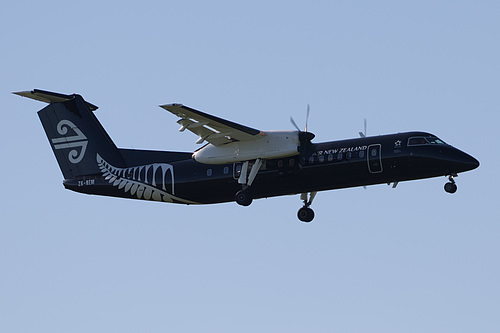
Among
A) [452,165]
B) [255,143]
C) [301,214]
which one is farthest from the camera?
[301,214]

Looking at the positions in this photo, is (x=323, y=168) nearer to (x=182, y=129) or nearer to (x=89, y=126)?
(x=182, y=129)

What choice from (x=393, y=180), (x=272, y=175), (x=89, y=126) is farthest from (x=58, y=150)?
(x=393, y=180)

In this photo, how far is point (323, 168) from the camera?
97.9ft

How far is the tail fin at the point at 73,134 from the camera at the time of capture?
3416cm

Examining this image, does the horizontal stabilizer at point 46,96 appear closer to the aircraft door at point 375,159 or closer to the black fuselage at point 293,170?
the black fuselage at point 293,170

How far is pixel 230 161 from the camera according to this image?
1218 inches

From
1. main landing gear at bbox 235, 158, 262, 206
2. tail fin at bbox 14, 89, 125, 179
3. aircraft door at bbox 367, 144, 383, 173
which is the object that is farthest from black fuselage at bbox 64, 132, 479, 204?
tail fin at bbox 14, 89, 125, 179

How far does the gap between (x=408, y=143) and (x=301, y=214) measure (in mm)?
5508

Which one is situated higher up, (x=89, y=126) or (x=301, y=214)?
(x=89, y=126)

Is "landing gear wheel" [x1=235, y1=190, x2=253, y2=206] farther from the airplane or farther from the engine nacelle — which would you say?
the engine nacelle

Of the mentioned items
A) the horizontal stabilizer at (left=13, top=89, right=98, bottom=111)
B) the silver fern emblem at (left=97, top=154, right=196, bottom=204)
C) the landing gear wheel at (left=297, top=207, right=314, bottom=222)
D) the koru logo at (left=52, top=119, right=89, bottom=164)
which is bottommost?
the landing gear wheel at (left=297, top=207, right=314, bottom=222)

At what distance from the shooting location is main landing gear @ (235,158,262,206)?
30.6 m

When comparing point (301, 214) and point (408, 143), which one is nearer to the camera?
point (408, 143)

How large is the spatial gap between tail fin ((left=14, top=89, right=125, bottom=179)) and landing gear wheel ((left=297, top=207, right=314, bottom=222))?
23.8ft
